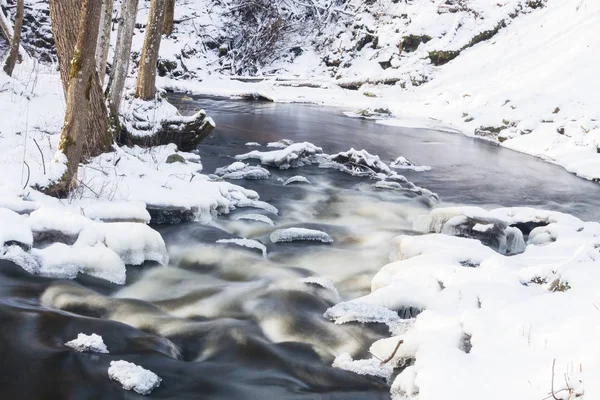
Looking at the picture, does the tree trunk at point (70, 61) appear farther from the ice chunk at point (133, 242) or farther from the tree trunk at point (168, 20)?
the tree trunk at point (168, 20)

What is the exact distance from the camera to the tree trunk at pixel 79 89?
17.9 ft

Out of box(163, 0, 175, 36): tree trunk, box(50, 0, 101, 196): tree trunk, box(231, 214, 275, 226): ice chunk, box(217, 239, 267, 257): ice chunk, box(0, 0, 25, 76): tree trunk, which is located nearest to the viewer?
box(50, 0, 101, 196): tree trunk

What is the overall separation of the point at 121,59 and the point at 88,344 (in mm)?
6276

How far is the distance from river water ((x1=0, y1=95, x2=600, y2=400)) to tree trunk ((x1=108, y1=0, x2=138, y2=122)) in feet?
8.17

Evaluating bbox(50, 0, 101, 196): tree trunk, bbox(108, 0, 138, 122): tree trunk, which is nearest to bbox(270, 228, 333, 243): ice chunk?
bbox(50, 0, 101, 196): tree trunk

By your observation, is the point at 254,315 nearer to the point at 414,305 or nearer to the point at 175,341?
the point at 175,341

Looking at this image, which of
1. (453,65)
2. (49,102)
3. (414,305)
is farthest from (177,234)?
(453,65)

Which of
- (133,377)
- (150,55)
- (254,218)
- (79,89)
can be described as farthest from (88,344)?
(150,55)

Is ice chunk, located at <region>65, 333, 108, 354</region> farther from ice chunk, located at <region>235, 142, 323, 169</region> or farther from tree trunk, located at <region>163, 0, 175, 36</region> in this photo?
tree trunk, located at <region>163, 0, 175, 36</region>

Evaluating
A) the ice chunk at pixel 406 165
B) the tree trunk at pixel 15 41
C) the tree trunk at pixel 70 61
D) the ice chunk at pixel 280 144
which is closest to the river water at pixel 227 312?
the tree trunk at pixel 70 61

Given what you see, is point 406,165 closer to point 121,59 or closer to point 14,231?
point 121,59

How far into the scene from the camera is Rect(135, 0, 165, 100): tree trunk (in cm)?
999

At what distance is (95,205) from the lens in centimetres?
588

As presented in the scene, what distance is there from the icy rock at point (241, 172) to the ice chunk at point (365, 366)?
594 cm
